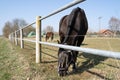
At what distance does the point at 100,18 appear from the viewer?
2742mm

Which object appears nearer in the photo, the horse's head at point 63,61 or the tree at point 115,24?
the tree at point 115,24

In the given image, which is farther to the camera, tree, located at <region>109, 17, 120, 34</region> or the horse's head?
the horse's head

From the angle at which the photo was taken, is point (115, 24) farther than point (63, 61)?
No

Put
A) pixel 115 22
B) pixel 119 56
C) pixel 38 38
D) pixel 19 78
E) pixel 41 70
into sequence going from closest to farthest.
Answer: pixel 119 56 < pixel 115 22 < pixel 19 78 < pixel 41 70 < pixel 38 38

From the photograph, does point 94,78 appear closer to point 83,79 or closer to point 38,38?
point 83,79

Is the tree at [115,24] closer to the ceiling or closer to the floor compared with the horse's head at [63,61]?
closer to the ceiling

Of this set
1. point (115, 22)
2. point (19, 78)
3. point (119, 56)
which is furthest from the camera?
point (19, 78)

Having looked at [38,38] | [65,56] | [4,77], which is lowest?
[4,77]

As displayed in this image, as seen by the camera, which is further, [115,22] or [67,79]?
[67,79]

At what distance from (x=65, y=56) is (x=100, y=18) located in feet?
3.38

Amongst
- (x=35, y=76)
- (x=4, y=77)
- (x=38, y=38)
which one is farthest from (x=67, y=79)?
(x=38, y=38)

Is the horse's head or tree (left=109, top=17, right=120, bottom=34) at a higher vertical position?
tree (left=109, top=17, right=120, bottom=34)

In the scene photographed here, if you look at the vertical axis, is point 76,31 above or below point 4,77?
above

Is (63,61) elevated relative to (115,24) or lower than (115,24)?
lower
